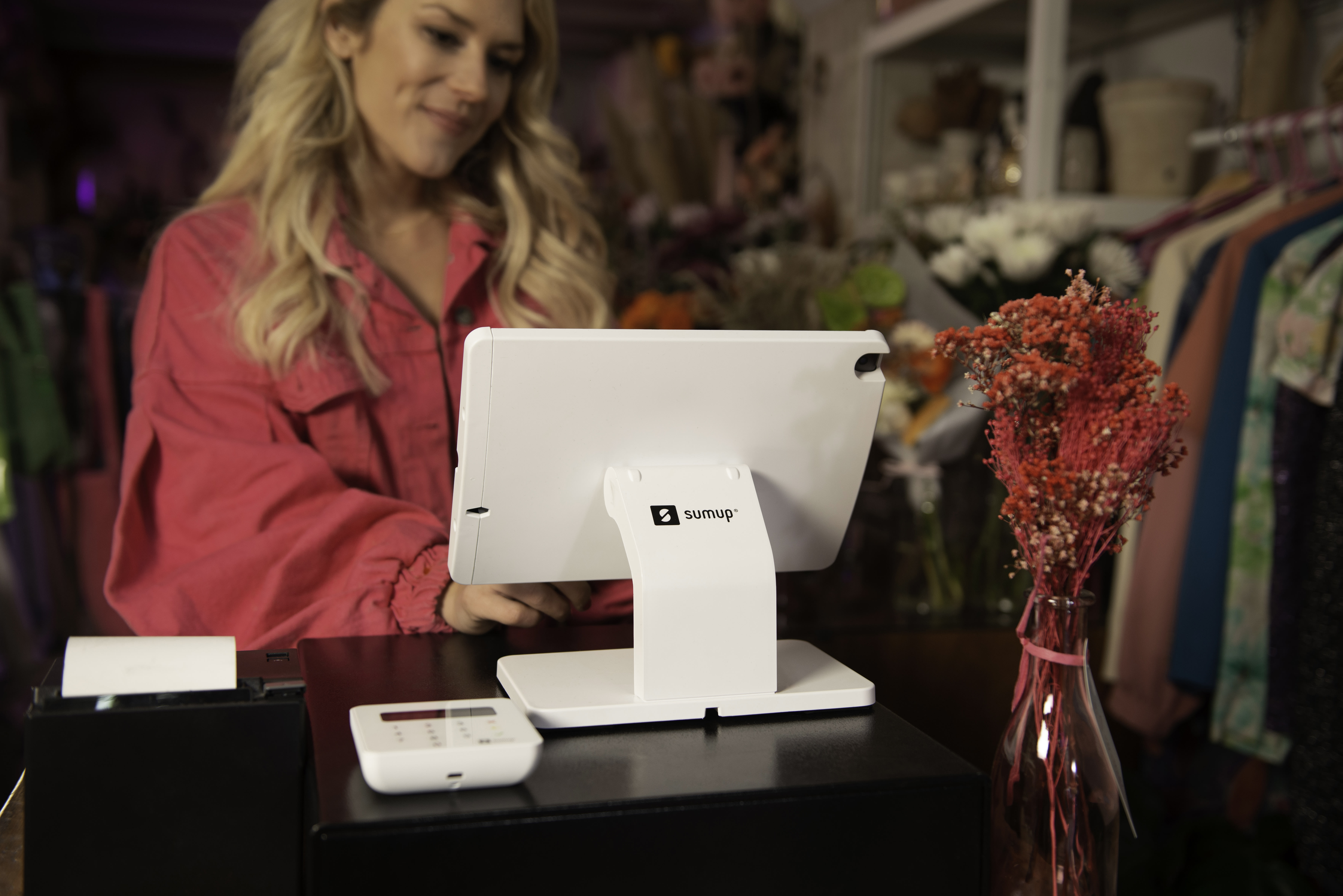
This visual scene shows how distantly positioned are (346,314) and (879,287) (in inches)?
34.4

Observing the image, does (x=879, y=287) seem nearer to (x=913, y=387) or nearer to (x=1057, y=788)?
(x=913, y=387)

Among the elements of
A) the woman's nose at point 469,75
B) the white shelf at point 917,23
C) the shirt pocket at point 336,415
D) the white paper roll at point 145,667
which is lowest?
the white paper roll at point 145,667

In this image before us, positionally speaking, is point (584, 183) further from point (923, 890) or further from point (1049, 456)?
point (923, 890)

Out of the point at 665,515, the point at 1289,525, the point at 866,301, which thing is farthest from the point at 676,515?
the point at 1289,525

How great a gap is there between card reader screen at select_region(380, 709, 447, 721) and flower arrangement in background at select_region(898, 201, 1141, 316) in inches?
49.2

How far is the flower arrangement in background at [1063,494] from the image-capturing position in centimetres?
76

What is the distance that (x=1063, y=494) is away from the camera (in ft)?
2.49

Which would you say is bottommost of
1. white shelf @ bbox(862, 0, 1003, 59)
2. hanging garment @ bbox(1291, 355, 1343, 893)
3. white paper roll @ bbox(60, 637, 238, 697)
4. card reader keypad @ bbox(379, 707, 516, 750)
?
hanging garment @ bbox(1291, 355, 1343, 893)

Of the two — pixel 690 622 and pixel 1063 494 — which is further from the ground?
pixel 1063 494

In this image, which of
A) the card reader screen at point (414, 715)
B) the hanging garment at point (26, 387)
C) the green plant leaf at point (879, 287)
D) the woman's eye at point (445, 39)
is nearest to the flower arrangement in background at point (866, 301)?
the green plant leaf at point (879, 287)

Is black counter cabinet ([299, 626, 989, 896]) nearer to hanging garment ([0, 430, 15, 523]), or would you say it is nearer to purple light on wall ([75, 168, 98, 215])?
hanging garment ([0, 430, 15, 523])

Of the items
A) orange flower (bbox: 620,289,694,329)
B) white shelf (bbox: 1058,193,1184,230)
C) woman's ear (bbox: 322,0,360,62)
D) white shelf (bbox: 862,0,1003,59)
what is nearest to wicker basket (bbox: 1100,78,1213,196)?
white shelf (bbox: 1058,193,1184,230)

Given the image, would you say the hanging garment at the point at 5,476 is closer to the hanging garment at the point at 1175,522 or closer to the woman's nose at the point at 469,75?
the woman's nose at the point at 469,75

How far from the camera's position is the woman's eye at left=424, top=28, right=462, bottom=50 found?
1410 mm
